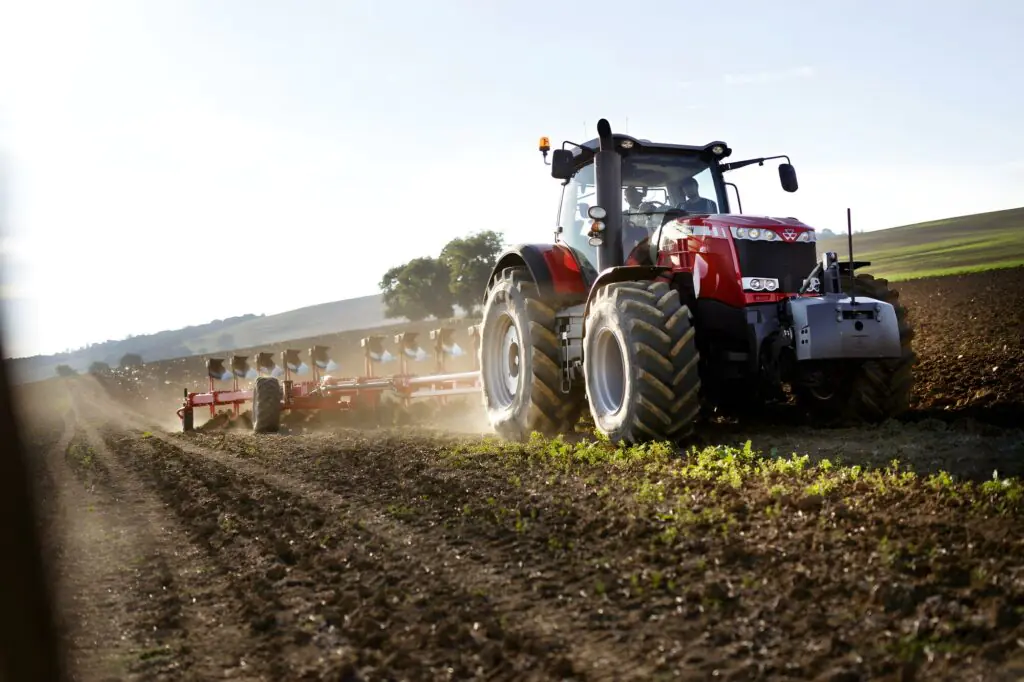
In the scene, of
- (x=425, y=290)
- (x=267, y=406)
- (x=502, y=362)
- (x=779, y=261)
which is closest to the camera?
(x=779, y=261)

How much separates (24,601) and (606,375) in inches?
188

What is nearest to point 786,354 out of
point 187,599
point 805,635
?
point 805,635

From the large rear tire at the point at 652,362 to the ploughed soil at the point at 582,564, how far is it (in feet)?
1.06

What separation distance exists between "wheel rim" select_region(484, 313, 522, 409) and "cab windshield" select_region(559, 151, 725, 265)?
4.12ft

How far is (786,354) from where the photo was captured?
7039 millimetres

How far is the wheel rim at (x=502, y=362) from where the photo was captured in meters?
9.42

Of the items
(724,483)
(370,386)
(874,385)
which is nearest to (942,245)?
(370,386)

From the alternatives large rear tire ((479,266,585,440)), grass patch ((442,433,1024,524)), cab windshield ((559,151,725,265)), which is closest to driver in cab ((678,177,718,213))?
cab windshield ((559,151,725,265))

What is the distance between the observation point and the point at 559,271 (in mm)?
8562

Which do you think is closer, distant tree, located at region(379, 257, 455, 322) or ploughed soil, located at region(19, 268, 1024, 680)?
ploughed soil, located at region(19, 268, 1024, 680)

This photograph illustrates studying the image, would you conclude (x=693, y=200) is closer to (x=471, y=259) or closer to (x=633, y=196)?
(x=633, y=196)

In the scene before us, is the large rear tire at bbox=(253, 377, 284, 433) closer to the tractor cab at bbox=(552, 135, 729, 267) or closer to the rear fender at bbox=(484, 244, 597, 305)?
the rear fender at bbox=(484, 244, 597, 305)

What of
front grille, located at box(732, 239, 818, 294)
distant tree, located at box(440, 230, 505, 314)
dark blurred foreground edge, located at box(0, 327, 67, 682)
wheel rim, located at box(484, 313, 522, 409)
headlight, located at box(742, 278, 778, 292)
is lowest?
dark blurred foreground edge, located at box(0, 327, 67, 682)

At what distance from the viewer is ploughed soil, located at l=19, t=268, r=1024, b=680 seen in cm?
285
